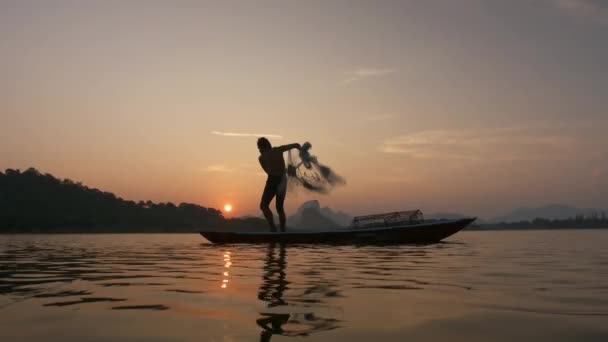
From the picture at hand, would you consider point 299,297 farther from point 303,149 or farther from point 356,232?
point 303,149

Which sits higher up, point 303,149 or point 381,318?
point 303,149

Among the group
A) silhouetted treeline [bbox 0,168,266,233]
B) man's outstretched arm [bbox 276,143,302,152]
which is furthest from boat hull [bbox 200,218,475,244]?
silhouetted treeline [bbox 0,168,266,233]

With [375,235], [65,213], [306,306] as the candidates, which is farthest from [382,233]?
[65,213]

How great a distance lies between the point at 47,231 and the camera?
128 meters

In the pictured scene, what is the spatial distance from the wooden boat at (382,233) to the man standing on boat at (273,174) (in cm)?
98

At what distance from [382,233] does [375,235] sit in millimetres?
304

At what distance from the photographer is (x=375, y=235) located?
786 inches

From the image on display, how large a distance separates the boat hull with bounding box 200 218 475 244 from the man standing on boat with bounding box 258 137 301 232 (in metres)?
0.90

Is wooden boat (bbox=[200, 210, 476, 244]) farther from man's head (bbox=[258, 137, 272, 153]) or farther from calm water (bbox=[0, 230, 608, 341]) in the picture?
calm water (bbox=[0, 230, 608, 341])

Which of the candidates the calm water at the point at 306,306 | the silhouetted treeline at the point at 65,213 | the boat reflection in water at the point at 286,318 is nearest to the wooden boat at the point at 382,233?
the calm water at the point at 306,306

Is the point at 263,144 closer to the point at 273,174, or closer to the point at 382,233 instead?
the point at 273,174

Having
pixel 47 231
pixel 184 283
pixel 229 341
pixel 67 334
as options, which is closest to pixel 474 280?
pixel 184 283

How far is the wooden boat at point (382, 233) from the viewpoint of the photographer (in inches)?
779

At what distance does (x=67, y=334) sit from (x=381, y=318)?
2.58m
